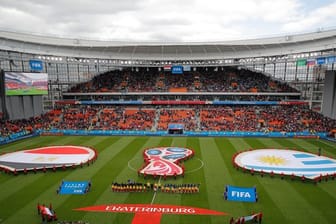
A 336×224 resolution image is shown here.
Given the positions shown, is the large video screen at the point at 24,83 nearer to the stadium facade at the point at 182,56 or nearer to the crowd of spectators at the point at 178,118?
the stadium facade at the point at 182,56

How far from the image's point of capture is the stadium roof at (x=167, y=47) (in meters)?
43.2

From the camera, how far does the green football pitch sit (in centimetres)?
1667

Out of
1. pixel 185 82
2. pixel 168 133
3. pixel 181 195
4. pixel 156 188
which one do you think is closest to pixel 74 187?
pixel 156 188

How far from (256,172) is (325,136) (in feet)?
81.8

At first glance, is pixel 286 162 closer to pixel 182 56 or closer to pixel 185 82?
pixel 182 56

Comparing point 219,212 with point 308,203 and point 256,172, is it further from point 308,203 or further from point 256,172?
point 256,172

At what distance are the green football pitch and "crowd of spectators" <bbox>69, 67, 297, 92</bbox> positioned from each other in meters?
28.6

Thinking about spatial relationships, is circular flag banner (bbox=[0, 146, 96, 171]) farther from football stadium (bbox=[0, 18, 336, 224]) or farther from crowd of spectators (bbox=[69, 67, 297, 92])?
crowd of spectators (bbox=[69, 67, 297, 92])

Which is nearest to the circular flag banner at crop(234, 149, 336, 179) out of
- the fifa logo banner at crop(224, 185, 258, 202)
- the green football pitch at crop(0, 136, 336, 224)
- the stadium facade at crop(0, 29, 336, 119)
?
the green football pitch at crop(0, 136, 336, 224)

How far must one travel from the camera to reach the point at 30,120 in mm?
50906

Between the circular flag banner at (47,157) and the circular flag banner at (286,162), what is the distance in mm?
18747

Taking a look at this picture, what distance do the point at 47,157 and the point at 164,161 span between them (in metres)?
14.8

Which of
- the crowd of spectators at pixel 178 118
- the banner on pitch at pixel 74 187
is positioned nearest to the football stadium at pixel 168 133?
the banner on pitch at pixel 74 187

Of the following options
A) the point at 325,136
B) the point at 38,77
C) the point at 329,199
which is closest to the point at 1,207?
the point at 329,199
